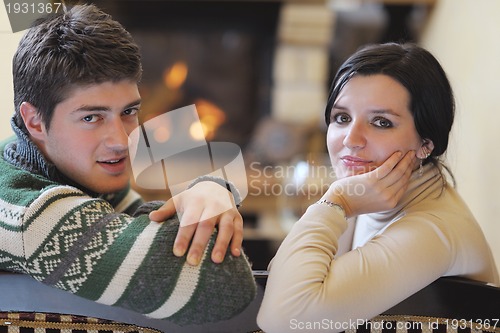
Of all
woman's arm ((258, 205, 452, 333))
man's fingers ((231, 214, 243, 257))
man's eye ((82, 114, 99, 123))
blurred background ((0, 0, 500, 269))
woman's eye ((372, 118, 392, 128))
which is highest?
man's eye ((82, 114, 99, 123))

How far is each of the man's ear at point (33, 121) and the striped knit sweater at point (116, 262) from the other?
0.73 feet

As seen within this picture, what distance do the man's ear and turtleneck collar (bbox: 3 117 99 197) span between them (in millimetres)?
15

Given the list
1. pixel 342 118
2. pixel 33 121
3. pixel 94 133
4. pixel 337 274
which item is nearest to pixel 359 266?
pixel 337 274

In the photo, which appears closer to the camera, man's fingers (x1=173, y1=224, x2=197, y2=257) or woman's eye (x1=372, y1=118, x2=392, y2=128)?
man's fingers (x1=173, y1=224, x2=197, y2=257)

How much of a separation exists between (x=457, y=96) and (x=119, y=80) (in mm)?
1208

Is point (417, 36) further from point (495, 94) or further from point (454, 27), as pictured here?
point (495, 94)

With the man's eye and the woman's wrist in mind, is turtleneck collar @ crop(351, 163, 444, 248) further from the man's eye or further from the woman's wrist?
the man's eye

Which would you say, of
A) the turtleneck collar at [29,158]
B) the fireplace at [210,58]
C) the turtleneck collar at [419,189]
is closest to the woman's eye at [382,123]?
the turtleneck collar at [419,189]

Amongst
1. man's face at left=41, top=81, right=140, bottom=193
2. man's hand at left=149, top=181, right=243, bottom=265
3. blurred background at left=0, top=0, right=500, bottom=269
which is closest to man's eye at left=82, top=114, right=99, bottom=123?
man's face at left=41, top=81, right=140, bottom=193

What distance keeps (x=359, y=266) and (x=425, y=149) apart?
0.36 meters

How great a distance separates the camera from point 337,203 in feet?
3.22

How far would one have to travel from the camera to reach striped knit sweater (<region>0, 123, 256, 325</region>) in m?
0.81

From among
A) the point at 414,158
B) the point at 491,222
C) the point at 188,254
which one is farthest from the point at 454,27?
the point at 188,254
